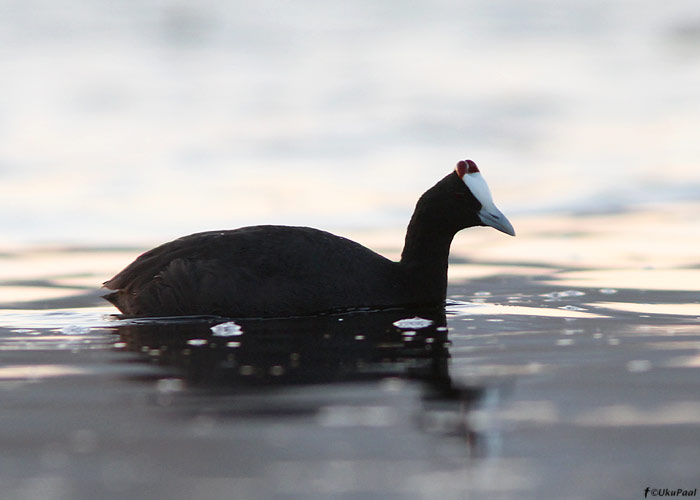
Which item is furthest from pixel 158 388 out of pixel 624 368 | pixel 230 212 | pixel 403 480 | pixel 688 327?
pixel 230 212

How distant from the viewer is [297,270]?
6574mm

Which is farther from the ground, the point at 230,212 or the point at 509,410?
the point at 230,212

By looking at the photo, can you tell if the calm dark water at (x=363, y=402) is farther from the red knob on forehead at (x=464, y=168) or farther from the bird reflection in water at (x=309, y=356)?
the red knob on forehead at (x=464, y=168)

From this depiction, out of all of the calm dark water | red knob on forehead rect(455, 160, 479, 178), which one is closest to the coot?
red knob on forehead rect(455, 160, 479, 178)

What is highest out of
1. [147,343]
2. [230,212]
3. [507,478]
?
[230,212]

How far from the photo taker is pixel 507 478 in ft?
11.1

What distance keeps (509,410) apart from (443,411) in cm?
23

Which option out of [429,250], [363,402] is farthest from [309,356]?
[429,250]

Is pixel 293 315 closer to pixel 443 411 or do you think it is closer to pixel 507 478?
pixel 443 411

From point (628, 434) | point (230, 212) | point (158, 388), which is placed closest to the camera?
point (628, 434)

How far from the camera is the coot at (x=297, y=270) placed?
6559mm

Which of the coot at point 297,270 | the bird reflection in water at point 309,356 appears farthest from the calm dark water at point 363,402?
the coot at point 297,270

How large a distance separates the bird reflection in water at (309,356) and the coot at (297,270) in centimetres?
9

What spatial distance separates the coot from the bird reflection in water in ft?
0.31
